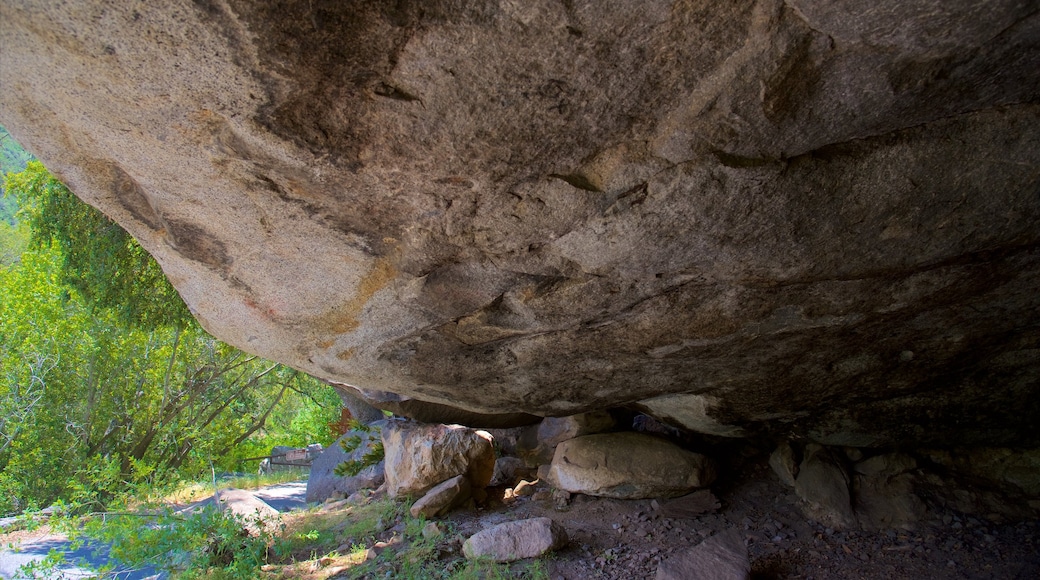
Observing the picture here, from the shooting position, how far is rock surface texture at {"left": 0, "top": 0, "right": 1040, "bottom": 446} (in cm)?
155

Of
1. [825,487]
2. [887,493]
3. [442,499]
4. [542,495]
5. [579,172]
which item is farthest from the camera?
[542,495]

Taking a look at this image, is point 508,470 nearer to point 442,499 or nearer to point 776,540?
point 442,499

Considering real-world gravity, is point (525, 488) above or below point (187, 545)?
above

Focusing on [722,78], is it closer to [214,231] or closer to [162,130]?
[162,130]

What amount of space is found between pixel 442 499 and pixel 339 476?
291cm

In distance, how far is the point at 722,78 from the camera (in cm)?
169

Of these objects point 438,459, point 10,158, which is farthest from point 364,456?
point 10,158

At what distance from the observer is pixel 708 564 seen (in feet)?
11.7

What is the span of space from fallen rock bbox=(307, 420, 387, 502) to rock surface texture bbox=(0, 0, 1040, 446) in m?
4.17

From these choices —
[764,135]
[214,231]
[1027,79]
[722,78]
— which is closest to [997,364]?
[1027,79]

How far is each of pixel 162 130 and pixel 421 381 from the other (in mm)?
2156

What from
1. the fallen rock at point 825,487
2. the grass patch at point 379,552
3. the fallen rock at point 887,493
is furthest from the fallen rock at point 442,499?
the fallen rock at point 887,493

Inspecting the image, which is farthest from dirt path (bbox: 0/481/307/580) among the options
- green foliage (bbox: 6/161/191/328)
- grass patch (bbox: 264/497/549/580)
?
green foliage (bbox: 6/161/191/328)

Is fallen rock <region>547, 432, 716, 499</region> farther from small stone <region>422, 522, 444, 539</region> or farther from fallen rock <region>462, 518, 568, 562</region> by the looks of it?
small stone <region>422, 522, 444, 539</region>
